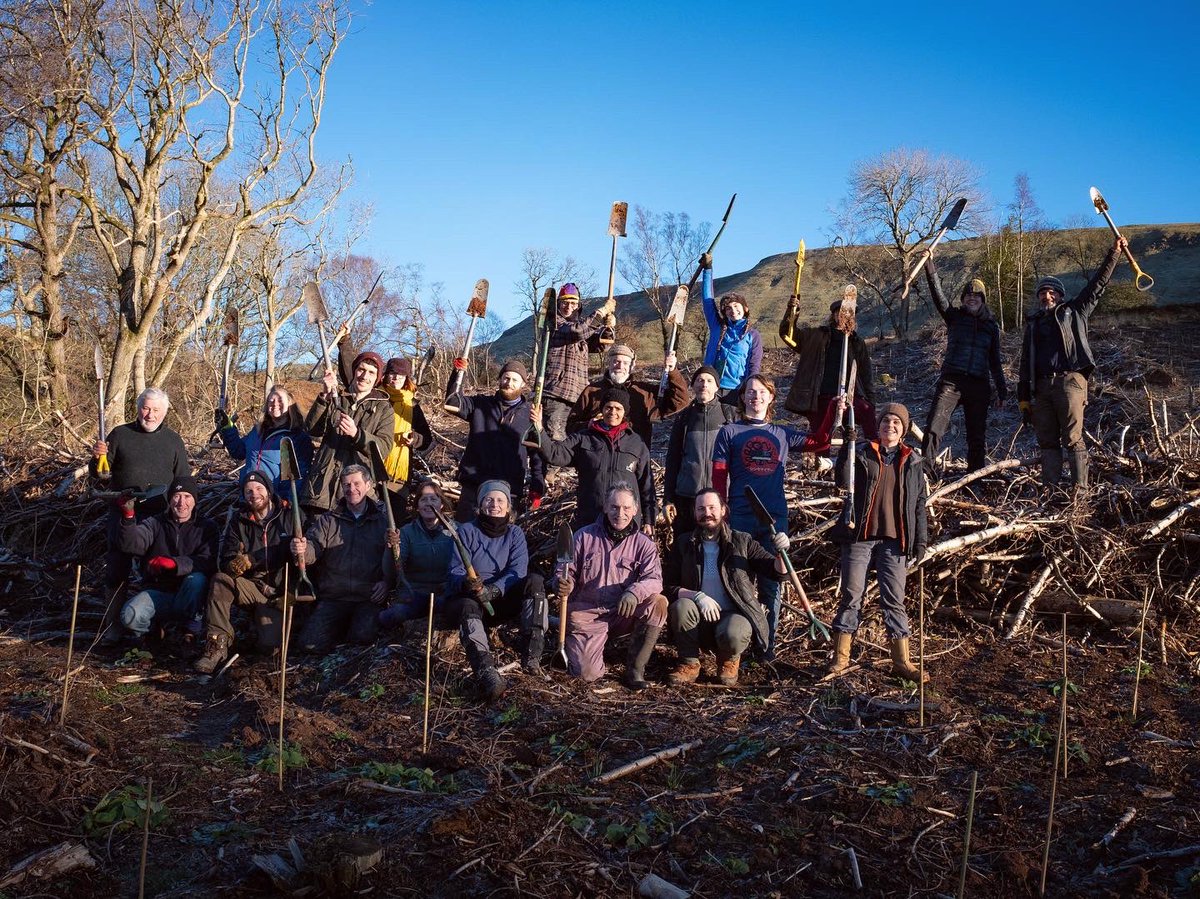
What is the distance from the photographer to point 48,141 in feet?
50.1

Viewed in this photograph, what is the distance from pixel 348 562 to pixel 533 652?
160 cm

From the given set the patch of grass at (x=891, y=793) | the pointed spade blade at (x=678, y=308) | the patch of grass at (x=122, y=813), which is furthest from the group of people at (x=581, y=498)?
the patch of grass at (x=122, y=813)

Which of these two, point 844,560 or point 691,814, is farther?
point 844,560

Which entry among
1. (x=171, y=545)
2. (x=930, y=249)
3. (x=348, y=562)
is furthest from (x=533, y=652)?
(x=930, y=249)

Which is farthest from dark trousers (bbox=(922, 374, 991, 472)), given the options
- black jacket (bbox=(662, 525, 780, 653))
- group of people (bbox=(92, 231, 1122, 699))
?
black jacket (bbox=(662, 525, 780, 653))

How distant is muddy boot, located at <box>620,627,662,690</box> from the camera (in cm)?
567

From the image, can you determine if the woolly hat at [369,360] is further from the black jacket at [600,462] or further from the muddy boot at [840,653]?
the muddy boot at [840,653]

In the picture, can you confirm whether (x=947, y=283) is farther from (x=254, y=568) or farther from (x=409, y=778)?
(x=409, y=778)

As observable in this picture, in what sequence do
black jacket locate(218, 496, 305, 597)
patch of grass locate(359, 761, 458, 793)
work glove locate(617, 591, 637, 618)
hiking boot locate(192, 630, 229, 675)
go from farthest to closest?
black jacket locate(218, 496, 305, 597) < hiking boot locate(192, 630, 229, 675) < work glove locate(617, 591, 637, 618) < patch of grass locate(359, 761, 458, 793)

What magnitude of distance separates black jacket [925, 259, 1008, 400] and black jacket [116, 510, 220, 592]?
Result: 6012 millimetres

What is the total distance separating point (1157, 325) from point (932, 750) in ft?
67.8

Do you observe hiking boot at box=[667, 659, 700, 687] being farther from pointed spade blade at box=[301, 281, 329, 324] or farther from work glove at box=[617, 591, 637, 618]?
pointed spade blade at box=[301, 281, 329, 324]

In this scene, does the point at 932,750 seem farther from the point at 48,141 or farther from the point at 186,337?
the point at 48,141

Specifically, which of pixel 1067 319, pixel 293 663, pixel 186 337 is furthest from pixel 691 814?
pixel 186 337
